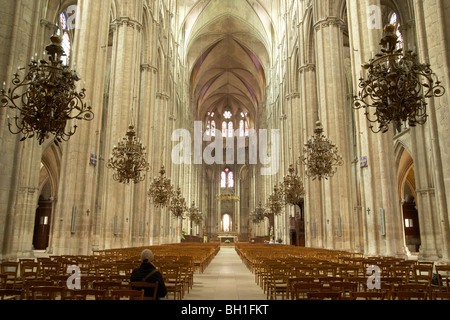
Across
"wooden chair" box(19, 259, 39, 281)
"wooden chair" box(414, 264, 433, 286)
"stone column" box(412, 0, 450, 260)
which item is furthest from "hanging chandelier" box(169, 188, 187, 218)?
"wooden chair" box(414, 264, 433, 286)

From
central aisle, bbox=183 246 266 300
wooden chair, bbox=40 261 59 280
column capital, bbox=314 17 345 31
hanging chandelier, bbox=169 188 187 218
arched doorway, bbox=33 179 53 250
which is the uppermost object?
column capital, bbox=314 17 345 31

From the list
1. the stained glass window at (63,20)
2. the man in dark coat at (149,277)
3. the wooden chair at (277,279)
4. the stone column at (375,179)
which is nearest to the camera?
the man in dark coat at (149,277)

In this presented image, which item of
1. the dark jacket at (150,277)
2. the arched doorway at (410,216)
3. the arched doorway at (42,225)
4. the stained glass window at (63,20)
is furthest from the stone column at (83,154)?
the arched doorway at (410,216)

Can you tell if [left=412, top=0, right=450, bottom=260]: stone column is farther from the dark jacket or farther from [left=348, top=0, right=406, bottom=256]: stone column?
the dark jacket

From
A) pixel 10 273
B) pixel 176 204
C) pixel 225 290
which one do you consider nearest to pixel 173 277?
pixel 225 290

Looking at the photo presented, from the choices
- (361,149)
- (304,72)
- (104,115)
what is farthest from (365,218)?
(104,115)

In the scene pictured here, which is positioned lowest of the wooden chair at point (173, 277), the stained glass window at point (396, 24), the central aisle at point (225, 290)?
the central aisle at point (225, 290)

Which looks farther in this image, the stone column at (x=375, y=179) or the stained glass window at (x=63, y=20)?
the stained glass window at (x=63, y=20)

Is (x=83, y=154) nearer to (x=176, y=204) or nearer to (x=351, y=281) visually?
(x=351, y=281)

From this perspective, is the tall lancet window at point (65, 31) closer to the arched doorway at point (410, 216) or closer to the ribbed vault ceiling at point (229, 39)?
the ribbed vault ceiling at point (229, 39)

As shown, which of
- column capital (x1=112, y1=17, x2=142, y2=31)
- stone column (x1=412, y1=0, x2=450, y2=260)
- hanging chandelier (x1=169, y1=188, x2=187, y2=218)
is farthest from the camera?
hanging chandelier (x1=169, y1=188, x2=187, y2=218)

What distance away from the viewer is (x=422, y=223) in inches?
627

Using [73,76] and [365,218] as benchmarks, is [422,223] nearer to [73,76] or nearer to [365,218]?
[365,218]

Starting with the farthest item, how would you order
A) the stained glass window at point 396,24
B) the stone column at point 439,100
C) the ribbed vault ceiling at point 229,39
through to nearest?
the ribbed vault ceiling at point 229,39, the stained glass window at point 396,24, the stone column at point 439,100
